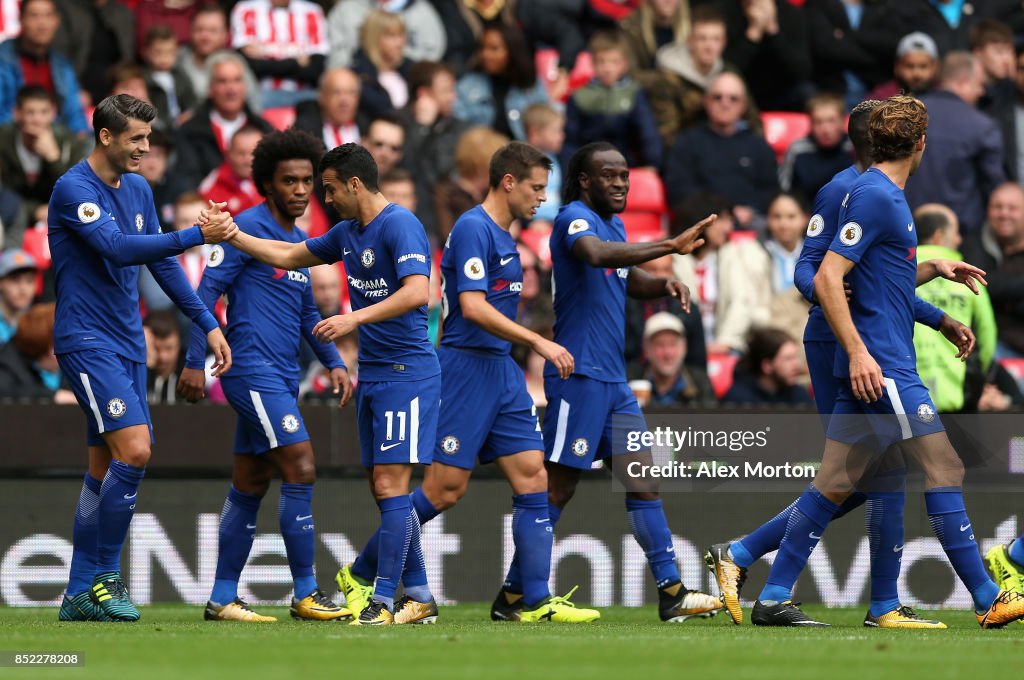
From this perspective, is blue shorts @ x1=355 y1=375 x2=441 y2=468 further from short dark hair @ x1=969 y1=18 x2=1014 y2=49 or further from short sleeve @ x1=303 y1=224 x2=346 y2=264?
short dark hair @ x1=969 y1=18 x2=1014 y2=49

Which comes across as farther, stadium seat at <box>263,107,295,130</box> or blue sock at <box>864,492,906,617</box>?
stadium seat at <box>263,107,295,130</box>

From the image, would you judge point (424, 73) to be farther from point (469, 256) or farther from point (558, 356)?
point (558, 356)

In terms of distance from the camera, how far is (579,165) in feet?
31.2

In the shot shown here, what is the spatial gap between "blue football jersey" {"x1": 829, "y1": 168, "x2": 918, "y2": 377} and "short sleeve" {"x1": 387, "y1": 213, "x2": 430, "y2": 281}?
1.98 m

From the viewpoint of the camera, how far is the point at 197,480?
34.9 feet

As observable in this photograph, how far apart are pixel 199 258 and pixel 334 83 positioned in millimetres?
2018

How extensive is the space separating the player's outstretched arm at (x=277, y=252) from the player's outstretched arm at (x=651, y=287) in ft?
6.22

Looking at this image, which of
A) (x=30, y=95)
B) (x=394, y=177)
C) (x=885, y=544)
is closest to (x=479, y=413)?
(x=885, y=544)

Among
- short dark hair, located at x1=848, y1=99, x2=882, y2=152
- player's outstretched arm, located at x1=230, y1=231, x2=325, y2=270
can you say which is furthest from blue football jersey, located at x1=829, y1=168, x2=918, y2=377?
player's outstretched arm, located at x1=230, y1=231, x2=325, y2=270

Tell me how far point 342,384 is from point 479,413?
81cm

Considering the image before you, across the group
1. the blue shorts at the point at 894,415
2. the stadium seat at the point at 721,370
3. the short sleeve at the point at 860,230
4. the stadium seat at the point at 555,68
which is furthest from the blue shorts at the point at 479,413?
the stadium seat at the point at 555,68

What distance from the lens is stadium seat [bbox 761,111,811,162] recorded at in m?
15.6

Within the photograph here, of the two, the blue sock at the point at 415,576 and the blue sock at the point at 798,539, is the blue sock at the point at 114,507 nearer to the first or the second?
the blue sock at the point at 415,576

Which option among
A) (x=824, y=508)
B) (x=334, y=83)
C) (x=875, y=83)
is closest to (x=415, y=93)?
(x=334, y=83)
